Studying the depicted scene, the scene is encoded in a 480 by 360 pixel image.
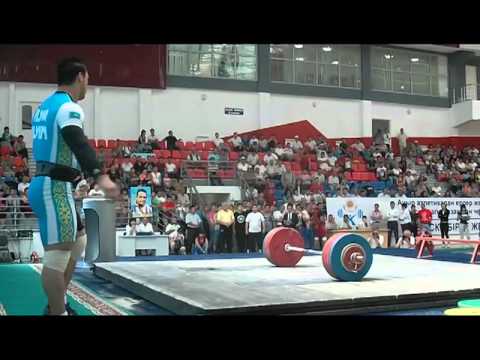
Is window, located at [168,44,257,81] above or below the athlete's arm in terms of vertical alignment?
above

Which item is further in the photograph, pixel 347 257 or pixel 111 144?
pixel 111 144

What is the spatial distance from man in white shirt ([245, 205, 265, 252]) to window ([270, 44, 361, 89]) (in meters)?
7.23

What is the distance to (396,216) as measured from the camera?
41.2ft

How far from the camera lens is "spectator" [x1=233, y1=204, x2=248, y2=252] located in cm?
1133

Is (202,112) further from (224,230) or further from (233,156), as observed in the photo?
(224,230)

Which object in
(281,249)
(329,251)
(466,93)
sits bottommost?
(281,249)

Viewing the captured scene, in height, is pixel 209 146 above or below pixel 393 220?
above

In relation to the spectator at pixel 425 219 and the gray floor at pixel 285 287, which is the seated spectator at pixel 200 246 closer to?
the gray floor at pixel 285 287

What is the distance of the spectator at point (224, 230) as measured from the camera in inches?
442

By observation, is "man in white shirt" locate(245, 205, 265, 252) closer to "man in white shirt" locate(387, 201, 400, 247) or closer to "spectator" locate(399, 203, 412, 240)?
"man in white shirt" locate(387, 201, 400, 247)

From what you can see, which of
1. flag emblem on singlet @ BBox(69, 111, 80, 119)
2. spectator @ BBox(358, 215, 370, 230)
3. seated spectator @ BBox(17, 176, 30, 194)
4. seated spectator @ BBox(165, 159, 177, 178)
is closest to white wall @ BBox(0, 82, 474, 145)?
seated spectator @ BBox(165, 159, 177, 178)

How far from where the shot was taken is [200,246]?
10906 millimetres

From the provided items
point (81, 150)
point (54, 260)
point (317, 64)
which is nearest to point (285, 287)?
point (54, 260)

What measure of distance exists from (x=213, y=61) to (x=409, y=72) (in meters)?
7.63
